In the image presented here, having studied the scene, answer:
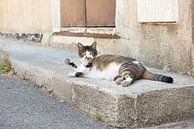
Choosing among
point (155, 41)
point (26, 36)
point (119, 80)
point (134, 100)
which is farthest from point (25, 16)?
point (134, 100)

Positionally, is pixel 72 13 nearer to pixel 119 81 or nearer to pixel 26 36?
pixel 26 36

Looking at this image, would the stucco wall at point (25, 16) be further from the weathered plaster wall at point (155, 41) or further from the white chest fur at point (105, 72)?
the white chest fur at point (105, 72)

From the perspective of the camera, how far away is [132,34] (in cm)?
603

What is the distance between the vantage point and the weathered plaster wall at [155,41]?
4996mm

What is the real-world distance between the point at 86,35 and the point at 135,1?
1.68 meters

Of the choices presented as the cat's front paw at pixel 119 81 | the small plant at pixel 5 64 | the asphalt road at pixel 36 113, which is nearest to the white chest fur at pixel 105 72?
the cat's front paw at pixel 119 81

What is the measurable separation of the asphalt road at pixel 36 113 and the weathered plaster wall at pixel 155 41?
130 centimetres

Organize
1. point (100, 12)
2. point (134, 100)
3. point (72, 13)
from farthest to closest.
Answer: point (72, 13)
point (100, 12)
point (134, 100)

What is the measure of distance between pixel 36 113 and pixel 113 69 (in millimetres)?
989

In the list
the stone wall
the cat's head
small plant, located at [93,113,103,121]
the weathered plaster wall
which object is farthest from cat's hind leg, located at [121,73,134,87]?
the stone wall

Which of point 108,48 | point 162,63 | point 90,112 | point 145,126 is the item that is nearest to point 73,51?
point 108,48

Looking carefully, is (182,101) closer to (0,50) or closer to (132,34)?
(132,34)

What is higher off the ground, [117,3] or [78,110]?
[117,3]

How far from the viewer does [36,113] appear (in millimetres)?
4855
